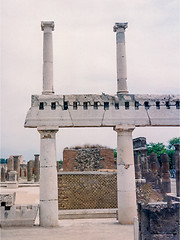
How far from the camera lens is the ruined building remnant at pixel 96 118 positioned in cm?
980

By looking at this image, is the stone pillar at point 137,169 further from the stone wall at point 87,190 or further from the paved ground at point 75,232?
the paved ground at point 75,232

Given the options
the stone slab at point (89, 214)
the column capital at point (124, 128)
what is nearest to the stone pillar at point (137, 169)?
the stone slab at point (89, 214)

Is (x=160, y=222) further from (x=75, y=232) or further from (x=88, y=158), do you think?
(x=88, y=158)

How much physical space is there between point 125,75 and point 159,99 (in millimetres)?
1458

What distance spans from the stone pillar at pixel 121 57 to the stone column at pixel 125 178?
5.08 ft

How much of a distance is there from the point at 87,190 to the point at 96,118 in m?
6.56

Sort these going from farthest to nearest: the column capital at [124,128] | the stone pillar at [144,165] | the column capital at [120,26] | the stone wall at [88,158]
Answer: the stone pillar at [144,165]
the stone wall at [88,158]
the column capital at [120,26]
the column capital at [124,128]

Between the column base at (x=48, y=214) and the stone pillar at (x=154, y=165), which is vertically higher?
the stone pillar at (x=154, y=165)

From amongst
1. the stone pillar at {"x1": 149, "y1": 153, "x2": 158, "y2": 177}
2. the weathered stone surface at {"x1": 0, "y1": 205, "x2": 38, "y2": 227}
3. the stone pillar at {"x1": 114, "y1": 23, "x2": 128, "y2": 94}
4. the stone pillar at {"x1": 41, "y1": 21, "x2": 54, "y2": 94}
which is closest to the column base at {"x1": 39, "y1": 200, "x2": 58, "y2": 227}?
the weathered stone surface at {"x1": 0, "y1": 205, "x2": 38, "y2": 227}

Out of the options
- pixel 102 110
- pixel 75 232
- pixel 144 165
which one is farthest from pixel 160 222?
pixel 144 165

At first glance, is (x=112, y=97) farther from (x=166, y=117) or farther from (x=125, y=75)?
(x=166, y=117)

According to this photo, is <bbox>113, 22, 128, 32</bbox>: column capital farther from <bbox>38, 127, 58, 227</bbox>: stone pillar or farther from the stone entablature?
<bbox>38, 127, 58, 227</bbox>: stone pillar

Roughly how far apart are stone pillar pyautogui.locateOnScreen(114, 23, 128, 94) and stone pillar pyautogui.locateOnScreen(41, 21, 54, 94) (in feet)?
7.73

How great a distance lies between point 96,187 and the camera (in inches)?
610
